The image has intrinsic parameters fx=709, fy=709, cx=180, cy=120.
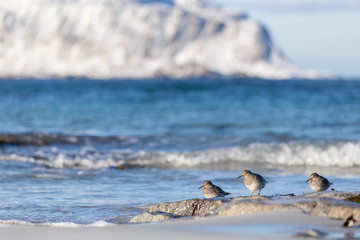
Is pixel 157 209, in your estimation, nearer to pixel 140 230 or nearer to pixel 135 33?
pixel 140 230

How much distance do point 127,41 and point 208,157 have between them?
Result: 144101mm

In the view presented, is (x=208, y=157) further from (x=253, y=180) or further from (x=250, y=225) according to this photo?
(x=250, y=225)

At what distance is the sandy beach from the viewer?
5086 mm

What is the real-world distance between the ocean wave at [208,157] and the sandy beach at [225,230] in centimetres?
684

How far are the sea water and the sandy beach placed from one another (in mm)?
1506

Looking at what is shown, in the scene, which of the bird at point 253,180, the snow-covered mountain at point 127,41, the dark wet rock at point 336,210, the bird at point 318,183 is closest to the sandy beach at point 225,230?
the dark wet rock at point 336,210

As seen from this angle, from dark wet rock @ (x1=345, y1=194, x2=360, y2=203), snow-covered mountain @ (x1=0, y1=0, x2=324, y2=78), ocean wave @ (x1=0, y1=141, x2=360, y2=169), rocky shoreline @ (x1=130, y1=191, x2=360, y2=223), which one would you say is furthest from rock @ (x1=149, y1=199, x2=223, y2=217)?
snow-covered mountain @ (x1=0, y1=0, x2=324, y2=78)

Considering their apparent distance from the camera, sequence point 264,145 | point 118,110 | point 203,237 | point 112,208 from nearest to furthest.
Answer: point 203,237
point 112,208
point 264,145
point 118,110

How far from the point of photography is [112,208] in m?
8.11

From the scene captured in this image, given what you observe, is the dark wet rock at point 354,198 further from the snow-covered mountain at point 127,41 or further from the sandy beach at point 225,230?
the snow-covered mountain at point 127,41

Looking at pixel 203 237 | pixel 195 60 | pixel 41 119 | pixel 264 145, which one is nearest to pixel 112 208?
pixel 203 237

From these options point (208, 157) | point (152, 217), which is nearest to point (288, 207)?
point (152, 217)

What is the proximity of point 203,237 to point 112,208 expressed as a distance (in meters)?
3.24

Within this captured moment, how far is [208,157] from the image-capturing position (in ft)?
45.3
